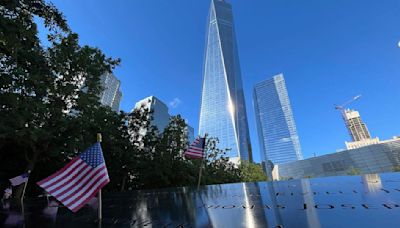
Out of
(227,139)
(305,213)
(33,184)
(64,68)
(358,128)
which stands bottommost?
(305,213)

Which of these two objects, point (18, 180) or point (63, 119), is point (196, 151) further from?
point (18, 180)

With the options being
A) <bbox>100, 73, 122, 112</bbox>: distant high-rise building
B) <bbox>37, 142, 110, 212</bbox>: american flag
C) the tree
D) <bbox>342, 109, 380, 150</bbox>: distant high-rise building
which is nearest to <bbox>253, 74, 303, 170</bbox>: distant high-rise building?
<bbox>342, 109, 380, 150</bbox>: distant high-rise building

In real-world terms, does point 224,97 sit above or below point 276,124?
below

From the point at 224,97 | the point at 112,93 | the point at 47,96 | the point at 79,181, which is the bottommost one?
the point at 79,181

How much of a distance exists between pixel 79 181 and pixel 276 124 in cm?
18107

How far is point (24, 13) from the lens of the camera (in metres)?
7.21

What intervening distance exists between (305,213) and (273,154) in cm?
17335

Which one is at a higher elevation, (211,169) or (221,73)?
(221,73)

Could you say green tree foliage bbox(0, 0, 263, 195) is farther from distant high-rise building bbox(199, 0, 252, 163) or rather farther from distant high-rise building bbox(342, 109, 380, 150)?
distant high-rise building bbox(342, 109, 380, 150)

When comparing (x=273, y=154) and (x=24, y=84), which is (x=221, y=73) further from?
(x=24, y=84)

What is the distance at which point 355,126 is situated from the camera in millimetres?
186875

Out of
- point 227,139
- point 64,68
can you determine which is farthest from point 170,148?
point 227,139

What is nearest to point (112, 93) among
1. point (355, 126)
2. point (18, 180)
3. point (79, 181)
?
point (18, 180)

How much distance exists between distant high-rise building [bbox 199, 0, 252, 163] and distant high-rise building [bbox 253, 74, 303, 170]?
4647cm
